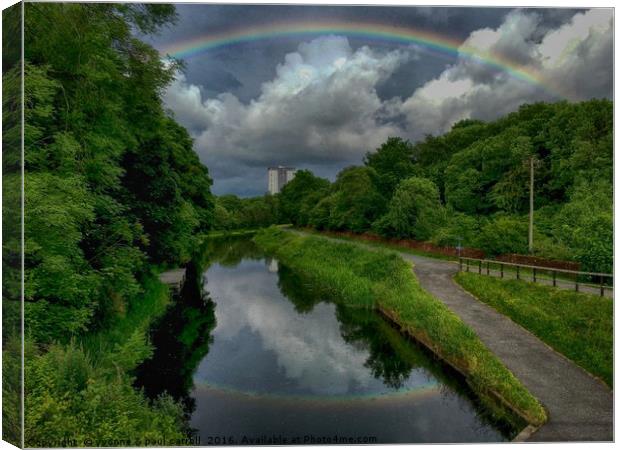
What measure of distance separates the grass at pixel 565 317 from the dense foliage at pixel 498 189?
132cm

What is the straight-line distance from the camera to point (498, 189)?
21.0 metres

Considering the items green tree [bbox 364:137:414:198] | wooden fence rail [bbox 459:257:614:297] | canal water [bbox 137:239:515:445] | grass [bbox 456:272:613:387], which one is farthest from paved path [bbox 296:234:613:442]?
green tree [bbox 364:137:414:198]

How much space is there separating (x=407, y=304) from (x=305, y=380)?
5.23 meters

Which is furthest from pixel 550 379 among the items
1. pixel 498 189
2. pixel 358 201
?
pixel 358 201

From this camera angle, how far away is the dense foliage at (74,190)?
599 cm

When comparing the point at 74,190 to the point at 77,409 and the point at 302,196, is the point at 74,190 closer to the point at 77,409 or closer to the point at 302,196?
the point at 77,409

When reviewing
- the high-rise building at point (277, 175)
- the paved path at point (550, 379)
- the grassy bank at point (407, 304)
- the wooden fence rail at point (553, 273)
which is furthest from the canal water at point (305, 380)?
the high-rise building at point (277, 175)

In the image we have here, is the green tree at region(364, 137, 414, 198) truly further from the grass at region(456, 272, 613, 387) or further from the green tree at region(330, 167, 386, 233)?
the grass at region(456, 272, 613, 387)

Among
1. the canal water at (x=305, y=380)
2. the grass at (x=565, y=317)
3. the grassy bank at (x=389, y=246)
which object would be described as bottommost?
the canal water at (x=305, y=380)

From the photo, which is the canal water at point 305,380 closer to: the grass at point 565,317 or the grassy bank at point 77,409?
the grassy bank at point 77,409

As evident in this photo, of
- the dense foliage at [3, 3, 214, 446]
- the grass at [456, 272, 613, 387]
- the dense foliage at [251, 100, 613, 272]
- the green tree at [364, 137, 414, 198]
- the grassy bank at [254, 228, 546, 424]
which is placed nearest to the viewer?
the dense foliage at [3, 3, 214, 446]

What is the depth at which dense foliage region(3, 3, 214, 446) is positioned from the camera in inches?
236

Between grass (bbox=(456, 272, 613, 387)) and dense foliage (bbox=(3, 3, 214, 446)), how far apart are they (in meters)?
7.46

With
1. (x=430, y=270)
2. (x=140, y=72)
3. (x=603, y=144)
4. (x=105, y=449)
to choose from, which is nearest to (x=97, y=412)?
(x=105, y=449)
